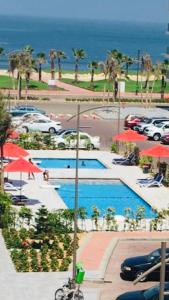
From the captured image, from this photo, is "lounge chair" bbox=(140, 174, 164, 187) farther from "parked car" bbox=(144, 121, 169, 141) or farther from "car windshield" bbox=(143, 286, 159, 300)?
"car windshield" bbox=(143, 286, 159, 300)

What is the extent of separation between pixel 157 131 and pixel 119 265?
32748 mm

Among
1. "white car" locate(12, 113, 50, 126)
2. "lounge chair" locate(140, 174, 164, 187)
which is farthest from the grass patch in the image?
"lounge chair" locate(140, 174, 164, 187)

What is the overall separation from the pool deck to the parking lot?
21.0 feet

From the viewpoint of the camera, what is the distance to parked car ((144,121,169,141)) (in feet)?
209

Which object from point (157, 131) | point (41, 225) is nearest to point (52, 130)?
point (157, 131)

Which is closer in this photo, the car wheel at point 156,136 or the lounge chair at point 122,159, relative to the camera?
the lounge chair at point 122,159

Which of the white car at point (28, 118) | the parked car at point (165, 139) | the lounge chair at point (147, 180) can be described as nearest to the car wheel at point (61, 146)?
the white car at point (28, 118)

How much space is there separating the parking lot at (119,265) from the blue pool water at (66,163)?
17.8 metres

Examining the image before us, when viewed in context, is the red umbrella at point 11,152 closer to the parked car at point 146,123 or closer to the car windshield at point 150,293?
the parked car at point 146,123

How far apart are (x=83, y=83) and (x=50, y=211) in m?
72.7

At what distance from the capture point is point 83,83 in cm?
11088

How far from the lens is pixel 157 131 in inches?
2506

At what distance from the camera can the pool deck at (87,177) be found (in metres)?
41.9

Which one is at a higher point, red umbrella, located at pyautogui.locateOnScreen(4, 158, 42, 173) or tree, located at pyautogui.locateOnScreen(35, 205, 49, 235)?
red umbrella, located at pyautogui.locateOnScreen(4, 158, 42, 173)
